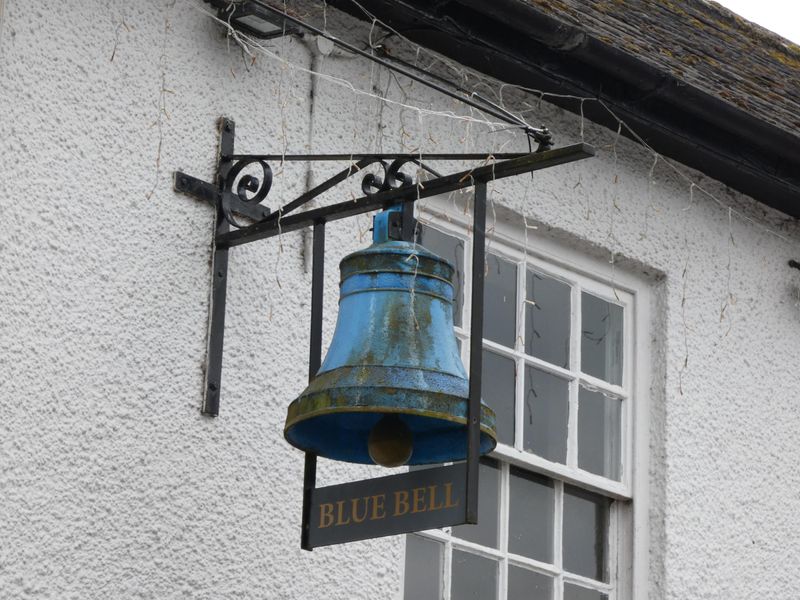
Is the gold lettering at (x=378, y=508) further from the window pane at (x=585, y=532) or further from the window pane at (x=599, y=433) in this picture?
the window pane at (x=599, y=433)

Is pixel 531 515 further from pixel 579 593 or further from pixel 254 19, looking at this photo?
pixel 254 19

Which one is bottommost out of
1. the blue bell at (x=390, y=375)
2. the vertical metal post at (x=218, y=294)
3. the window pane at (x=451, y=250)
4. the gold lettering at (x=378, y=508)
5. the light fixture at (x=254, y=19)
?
the gold lettering at (x=378, y=508)

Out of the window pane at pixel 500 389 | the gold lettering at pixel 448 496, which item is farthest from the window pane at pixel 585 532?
the gold lettering at pixel 448 496

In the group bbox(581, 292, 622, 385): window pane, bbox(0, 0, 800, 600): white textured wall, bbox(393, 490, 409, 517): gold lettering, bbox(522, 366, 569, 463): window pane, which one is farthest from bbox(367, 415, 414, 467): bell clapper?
bbox(581, 292, 622, 385): window pane

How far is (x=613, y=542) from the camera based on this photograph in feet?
23.6

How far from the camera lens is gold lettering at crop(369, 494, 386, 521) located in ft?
16.6

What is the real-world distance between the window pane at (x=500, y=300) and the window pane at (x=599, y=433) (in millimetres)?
428

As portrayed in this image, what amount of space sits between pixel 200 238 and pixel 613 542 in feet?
7.37

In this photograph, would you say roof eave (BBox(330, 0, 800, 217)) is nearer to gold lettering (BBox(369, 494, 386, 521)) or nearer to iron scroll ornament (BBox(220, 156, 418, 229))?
iron scroll ornament (BBox(220, 156, 418, 229))

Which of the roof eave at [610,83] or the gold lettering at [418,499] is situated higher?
the roof eave at [610,83]

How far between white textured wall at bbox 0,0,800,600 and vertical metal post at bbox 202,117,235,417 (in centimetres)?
3

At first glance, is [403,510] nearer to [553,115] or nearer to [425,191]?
[425,191]

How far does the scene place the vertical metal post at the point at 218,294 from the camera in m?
5.88

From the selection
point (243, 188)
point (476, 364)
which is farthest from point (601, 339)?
point (476, 364)
